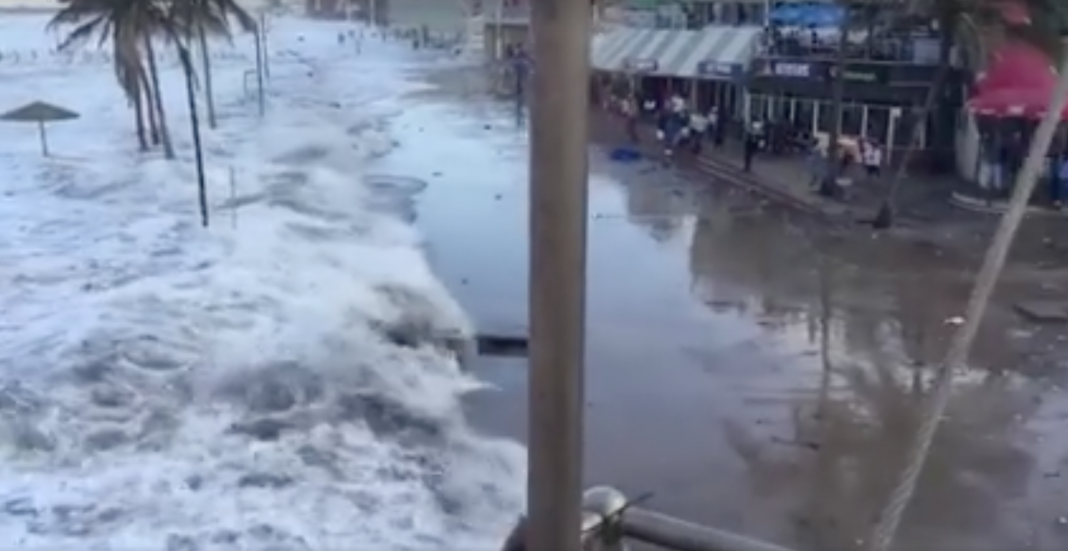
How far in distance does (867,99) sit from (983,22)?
511 centimetres

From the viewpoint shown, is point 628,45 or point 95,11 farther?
point 628,45

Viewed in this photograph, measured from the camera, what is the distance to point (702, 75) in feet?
127

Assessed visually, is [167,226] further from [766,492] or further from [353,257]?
[766,492]

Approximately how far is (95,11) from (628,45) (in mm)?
16605

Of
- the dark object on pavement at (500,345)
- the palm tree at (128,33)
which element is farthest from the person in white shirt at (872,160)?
the palm tree at (128,33)

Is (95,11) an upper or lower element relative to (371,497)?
upper

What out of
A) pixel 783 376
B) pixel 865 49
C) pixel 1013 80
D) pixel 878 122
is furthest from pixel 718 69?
pixel 783 376

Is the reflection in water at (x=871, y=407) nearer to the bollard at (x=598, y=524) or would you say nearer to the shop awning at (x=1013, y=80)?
the shop awning at (x=1013, y=80)

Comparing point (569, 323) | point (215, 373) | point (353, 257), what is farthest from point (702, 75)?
point (569, 323)

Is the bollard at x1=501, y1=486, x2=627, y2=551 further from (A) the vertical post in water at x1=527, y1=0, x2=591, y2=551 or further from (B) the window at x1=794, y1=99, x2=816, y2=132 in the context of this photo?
(B) the window at x1=794, y1=99, x2=816, y2=132

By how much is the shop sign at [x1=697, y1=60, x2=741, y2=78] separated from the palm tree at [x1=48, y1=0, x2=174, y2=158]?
585 inches

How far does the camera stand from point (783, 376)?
16344 mm

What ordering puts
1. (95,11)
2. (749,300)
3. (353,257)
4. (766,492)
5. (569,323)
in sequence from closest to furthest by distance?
(569,323)
(766,492)
(749,300)
(353,257)
(95,11)

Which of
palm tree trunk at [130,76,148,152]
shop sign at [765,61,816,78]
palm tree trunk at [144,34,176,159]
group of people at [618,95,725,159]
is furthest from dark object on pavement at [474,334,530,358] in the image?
palm tree trunk at [130,76,148,152]
